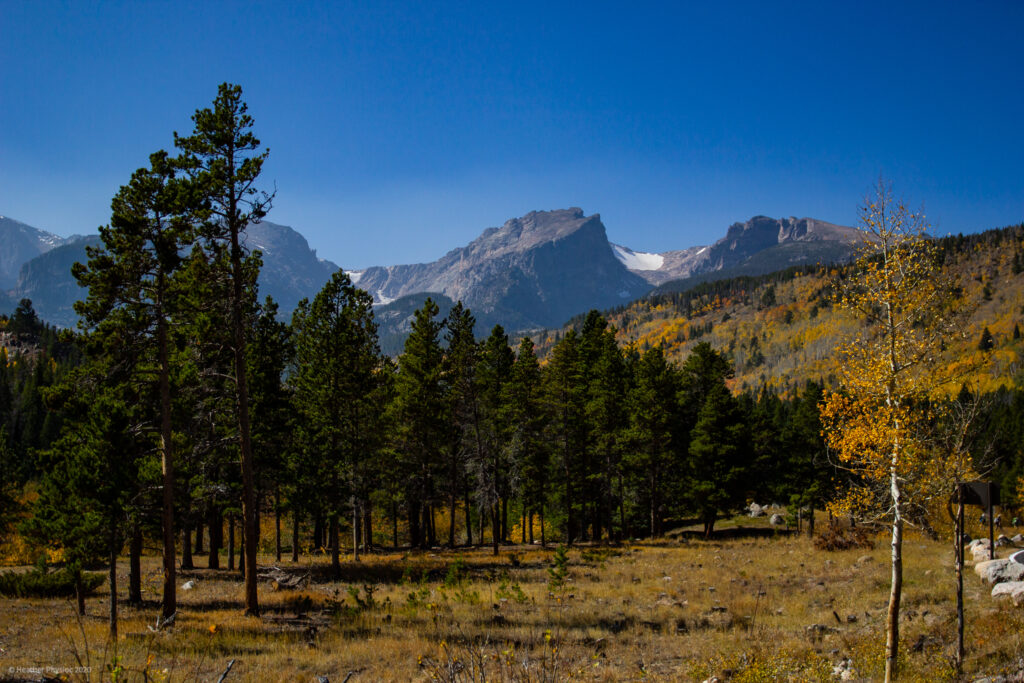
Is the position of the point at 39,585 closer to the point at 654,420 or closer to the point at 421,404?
the point at 421,404

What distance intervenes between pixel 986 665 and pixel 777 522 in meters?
46.8

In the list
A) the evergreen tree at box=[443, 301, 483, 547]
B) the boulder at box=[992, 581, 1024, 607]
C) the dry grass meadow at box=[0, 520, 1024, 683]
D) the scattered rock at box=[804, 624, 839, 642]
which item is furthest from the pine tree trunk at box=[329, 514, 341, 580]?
the boulder at box=[992, 581, 1024, 607]

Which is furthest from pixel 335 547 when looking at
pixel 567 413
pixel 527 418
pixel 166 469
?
pixel 567 413

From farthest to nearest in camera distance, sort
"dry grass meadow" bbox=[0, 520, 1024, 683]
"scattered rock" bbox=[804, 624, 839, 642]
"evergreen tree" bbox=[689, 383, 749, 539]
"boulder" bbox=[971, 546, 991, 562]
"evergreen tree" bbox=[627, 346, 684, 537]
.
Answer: "evergreen tree" bbox=[689, 383, 749, 539]
"evergreen tree" bbox=[627, 346, 684, 537]
"boulder" bbox=[971, 546, 991, 562]
"scattered rock" bbox=[804, 624, 839, 642]
"dry grass meadow" bbox=[0, 520, 1024, 683]

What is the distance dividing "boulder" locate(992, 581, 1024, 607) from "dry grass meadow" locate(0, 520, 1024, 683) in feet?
1.15

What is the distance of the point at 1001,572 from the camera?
16.6 meters

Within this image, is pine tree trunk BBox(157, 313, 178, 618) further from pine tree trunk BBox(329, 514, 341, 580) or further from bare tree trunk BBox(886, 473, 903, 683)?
bare tree trunk BBox(886, 473, 903, 683)

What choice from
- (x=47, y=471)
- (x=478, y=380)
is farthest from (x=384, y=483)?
(x=47, y=471)

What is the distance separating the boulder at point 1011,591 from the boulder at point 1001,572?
69cm

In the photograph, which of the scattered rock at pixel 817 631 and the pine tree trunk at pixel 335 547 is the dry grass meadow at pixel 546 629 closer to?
the scattered rock at pixel 817 631

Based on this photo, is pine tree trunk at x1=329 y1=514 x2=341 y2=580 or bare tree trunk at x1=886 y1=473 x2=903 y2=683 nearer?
bare tree trunk at x1=886 y1=473 x2=903 y2=683

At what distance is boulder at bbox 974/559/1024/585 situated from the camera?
16.0m

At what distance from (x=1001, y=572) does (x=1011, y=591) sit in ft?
8.06

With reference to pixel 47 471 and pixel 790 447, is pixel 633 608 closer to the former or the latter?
pixel 47 471
